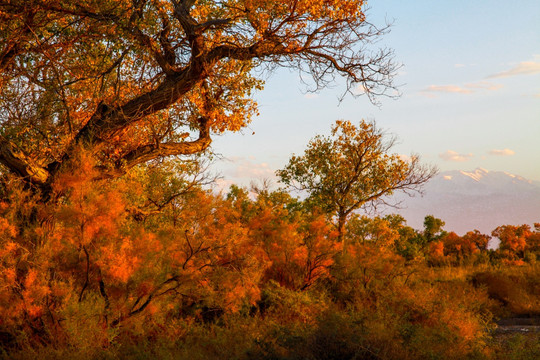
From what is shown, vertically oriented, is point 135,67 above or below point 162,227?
above

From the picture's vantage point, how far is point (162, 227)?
10.7 metres

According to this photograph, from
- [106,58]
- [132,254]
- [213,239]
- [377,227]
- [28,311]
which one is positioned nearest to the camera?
[28,311]

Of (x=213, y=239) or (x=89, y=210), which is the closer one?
(x=89, y=210)

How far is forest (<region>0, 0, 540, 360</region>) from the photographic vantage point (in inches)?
292

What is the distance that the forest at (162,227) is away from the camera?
292 inches

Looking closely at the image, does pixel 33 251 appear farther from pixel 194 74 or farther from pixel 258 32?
pixel 258 32

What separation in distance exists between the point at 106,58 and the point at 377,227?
9564 millimetres

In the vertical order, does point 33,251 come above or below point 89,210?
below

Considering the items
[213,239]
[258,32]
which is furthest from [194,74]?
[213,239]

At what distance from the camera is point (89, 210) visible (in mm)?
7684

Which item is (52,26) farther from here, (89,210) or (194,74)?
(89,210)

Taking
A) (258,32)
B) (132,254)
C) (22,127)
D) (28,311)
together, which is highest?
(258,32)

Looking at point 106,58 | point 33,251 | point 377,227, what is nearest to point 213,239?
point 33,251

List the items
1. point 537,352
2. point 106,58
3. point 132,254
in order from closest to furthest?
point 537,352 → point 132,254 → point 106,58
